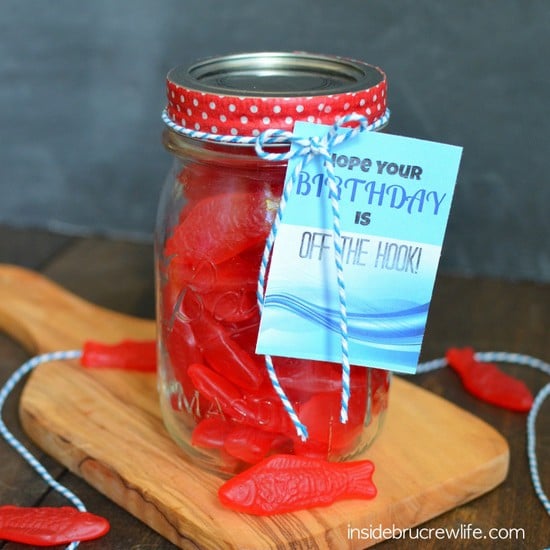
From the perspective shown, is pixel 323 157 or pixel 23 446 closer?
pixel 323 157

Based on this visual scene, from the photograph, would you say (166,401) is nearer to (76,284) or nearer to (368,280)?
(368,280)

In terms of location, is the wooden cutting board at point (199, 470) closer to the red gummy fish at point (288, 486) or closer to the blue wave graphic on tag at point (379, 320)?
the red gummy fish at point (288, 486)

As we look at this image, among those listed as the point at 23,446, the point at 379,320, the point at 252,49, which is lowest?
the point at 23,446

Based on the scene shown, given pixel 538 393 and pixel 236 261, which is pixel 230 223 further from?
pixel 538 393

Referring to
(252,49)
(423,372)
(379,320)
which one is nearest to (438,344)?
(423,372)

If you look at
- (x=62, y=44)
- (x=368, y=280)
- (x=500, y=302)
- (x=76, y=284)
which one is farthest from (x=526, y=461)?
(x=62, y=44)

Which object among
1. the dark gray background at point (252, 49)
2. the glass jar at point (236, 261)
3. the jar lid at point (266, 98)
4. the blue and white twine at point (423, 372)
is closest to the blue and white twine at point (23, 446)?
the blue and white twine at point (423, 372)
